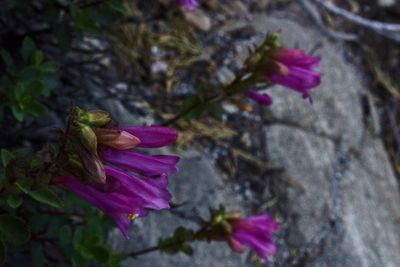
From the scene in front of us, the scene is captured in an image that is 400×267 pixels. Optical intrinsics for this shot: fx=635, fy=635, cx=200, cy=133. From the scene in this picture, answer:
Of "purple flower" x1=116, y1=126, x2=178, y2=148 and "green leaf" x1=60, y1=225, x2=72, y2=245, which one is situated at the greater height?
"purple flower" x1=116, y1=126, x2=178, y2=148

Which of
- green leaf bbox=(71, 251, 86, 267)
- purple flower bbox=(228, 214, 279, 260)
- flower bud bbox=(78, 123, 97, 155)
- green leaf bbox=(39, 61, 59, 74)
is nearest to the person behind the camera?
flower bud bbox=(78, 123, 97, 155)

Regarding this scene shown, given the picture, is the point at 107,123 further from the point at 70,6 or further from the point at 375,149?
the point at 375,149

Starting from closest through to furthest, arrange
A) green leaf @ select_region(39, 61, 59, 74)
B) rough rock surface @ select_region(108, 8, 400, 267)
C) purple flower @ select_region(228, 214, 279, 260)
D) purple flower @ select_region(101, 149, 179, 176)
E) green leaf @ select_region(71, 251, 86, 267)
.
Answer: purple flower @ select_region(101, 149, 179, 176), green leaf @ select_region(71, 251, 86, 267), green leaf @ select_region(39, 61, 59, 74), purple flower @ select_region(228, 214, 279, 260), rough rock surface @ select_region(108, 8, 400, 267)

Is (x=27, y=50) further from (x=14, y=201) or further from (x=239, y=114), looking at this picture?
(x=239, y=114)

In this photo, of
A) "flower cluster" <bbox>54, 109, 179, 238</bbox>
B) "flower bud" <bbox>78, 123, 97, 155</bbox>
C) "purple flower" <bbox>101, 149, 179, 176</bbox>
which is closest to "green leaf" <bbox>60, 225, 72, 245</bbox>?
"flower cluster" <bbox>54, 109, 179, 238</bbox>

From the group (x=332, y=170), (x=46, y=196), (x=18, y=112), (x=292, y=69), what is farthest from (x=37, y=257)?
(x=332, y=170)

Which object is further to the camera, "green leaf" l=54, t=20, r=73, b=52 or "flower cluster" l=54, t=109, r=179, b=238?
"green leaf" l=54, t=20, r=73, b=52

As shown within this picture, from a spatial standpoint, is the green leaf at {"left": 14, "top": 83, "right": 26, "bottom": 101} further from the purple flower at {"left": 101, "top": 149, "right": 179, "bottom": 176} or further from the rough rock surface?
the rough rock surface
